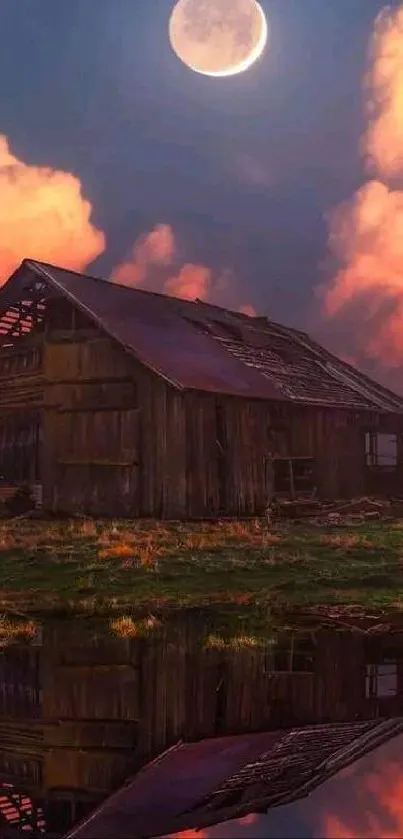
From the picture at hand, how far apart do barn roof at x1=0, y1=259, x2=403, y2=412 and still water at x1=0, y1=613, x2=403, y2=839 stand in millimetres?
15712

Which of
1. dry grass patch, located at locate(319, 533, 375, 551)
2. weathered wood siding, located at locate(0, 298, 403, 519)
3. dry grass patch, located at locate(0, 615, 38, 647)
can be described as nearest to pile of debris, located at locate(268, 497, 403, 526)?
weathered wood siding, located at locate(0, 298, 403, 519)

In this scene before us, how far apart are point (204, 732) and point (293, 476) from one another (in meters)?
23.9

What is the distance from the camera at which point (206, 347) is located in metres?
31.8

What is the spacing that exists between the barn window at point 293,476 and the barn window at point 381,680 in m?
20.2

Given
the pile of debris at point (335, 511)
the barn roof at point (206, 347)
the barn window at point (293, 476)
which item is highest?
the barn roof at point (206, 347)

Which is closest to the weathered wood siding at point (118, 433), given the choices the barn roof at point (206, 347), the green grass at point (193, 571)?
the barn roof at point (206, 347)

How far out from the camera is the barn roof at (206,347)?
28.2 meters

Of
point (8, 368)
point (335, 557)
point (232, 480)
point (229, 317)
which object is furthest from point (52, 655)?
point (229, 317)

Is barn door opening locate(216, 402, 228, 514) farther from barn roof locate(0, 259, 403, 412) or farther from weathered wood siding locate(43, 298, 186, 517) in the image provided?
weathered wood siding locate(43, 298, 186, 517)

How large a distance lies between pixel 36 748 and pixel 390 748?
10.0 feet

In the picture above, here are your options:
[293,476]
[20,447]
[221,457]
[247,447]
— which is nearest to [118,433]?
[221,457]

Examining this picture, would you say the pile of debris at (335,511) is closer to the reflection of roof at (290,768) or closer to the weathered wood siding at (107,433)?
the weathered wood siding at (107,433)

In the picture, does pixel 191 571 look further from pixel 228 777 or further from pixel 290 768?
pixel 228 777

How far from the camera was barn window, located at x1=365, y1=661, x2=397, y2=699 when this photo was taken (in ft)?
30.4
